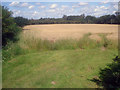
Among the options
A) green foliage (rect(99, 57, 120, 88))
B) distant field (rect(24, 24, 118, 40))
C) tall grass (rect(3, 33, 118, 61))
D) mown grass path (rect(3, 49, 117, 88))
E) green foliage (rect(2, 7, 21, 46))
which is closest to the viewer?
green foliage (rect(99, 57, 120, 88))

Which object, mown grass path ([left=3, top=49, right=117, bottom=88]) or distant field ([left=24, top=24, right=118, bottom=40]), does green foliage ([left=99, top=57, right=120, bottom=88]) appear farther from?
distant field ([left=24, top=24, right=118, bottom=40])

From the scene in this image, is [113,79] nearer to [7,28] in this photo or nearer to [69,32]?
[7,28]

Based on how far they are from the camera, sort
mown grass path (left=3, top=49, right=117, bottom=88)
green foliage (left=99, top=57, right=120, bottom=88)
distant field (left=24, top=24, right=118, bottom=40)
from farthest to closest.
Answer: distant field (left=24, top=24, right=118, bottom=40) < mown grass path (left=3, top=49, right=117, bottom=88) < green foliage (left=99, top=57, right=120, bottom=88)

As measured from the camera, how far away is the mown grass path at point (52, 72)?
3.89 m

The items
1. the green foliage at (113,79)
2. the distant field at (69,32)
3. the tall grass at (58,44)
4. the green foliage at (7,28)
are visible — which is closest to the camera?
the green foliage at (113,79)

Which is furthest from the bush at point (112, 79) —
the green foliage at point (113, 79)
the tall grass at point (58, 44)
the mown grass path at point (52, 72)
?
the tall grass at point (58, 44)

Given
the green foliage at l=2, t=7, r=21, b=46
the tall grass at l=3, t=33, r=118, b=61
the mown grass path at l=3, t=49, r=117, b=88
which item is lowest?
the mown grass path at l=3, t=49, r=117, b=88

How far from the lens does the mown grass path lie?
3.89 metres

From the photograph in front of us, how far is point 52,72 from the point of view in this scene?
15.2 feet

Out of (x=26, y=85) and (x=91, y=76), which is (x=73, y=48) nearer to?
(x=91, y=76)

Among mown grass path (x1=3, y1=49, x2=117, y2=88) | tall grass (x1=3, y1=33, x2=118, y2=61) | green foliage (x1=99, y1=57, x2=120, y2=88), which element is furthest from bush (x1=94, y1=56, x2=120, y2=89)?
tall grass (x1=3, y1=33, x2=118, y2=61)

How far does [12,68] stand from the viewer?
17.0 feet

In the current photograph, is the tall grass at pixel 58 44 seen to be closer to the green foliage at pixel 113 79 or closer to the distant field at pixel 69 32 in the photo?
the distant field at pixel 69 32

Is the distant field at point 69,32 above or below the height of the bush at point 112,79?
above
